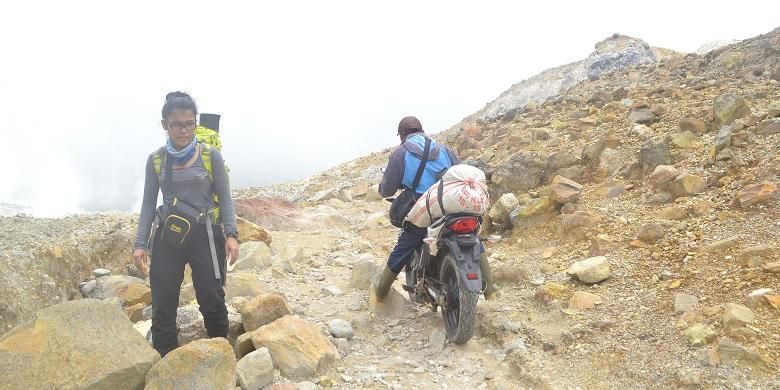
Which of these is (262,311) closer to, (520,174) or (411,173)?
(411,173)

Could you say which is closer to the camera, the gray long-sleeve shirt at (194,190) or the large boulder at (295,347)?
the gray long-sleeve shirt at (194,190)

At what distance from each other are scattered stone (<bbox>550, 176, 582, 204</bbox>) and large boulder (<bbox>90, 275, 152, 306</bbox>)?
601 cm

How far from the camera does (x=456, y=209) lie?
4.64 metres

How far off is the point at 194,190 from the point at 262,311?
142 centimetres

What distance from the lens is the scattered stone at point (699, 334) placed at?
4.21 m

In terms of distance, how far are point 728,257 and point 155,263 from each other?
550 centimetres

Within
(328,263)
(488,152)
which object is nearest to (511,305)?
(328,263)

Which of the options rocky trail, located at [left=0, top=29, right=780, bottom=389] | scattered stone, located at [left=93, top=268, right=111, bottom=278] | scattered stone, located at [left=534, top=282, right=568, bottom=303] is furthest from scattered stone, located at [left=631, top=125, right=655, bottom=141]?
scattered stone, located at [left=93, top=268, right=111, bottom=278]

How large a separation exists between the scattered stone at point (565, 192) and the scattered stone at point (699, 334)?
3927 mm

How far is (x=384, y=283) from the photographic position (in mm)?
5879

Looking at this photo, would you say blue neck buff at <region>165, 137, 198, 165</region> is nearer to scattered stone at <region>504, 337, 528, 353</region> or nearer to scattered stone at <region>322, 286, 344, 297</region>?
scattered stone at <region>322, 286, 344, 297</region>

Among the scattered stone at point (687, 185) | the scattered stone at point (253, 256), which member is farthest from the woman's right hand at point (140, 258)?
the scattered stone at point (687, 185)

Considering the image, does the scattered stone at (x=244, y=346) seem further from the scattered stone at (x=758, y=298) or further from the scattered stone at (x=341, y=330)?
the scattered stone at (x=758, y=298)

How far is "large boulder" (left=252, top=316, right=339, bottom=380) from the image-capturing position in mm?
4289
